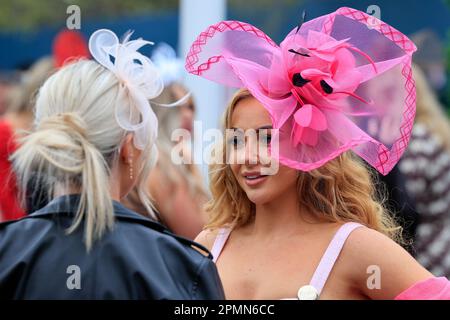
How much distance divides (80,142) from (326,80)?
0.76 metres

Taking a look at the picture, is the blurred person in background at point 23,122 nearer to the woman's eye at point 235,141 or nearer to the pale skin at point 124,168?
the pale skin at point 124,168

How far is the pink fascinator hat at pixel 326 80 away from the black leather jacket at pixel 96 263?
524mm

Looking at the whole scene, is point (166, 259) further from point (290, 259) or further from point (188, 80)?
point (188, 80)

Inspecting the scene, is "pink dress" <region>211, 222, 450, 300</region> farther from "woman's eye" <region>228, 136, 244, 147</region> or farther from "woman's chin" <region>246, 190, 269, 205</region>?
"woman's eye" <region>228, 136, 244, 147</region>

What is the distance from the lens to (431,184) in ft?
16.0

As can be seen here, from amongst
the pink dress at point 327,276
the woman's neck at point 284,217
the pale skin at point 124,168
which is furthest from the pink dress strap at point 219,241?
the pale skin at point 124,168

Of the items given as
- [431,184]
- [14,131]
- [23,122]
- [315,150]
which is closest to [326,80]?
[315,150]

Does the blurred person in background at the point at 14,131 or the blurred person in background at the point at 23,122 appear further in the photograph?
the blurred person in background at the point at 14,131

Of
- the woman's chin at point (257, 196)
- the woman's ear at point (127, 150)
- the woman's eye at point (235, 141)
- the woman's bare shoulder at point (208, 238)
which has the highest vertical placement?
the woman's ear at point (127, 150)

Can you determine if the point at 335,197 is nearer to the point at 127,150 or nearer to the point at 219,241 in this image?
the point at 219,241

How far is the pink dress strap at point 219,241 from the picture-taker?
2920 mm

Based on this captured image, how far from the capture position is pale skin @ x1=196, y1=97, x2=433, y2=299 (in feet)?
8.69

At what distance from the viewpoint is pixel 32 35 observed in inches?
419

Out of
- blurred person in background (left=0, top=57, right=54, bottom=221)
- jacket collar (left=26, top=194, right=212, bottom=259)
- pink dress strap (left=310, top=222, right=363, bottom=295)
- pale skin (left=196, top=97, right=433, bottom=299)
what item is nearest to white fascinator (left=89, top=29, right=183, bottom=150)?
jacket collar (left=26, top=194, right=212, bottom=259)
